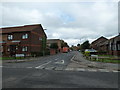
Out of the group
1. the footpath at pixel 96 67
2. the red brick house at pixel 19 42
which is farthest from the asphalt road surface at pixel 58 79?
the red brick house at pixel 19 42

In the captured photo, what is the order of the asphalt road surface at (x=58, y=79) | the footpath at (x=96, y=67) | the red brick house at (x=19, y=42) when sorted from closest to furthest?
the asphalt road surface at (x=58, y=79) → the footpath at (x=96, y=67) → the red brick house at (x=19, y=42)

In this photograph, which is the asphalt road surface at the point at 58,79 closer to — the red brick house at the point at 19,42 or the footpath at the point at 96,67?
the footpath at the point at 96,67

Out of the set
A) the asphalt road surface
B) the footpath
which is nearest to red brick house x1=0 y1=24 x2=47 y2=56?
the footpath

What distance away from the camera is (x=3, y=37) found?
31.4 m

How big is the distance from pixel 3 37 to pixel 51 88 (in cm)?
3151

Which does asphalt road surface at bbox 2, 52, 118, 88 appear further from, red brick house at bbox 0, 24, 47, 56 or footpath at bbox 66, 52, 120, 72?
red brick house at bbox 0, 24, 47, 56

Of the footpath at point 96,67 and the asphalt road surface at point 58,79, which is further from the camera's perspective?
the footpath at point 96,67

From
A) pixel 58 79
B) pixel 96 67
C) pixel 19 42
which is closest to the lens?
pixel 58 79

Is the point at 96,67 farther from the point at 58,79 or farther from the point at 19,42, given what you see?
the point at 19,42

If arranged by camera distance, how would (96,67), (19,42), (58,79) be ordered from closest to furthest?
(58,79) → (96,67) → (19,42)

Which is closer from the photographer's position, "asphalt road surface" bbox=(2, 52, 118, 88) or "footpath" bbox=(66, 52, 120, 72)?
"asphalt road surface" bbox=(2, 52, 118, 88)

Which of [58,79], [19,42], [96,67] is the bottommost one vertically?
[96,67]

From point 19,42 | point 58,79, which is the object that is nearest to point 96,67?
point 58,79

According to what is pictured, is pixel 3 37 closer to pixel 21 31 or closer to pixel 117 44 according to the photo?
pixel 21 31
